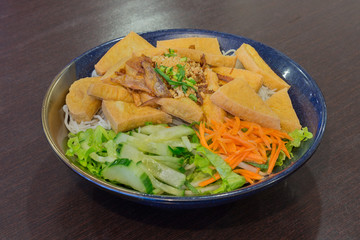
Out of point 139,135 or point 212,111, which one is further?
point 212,111

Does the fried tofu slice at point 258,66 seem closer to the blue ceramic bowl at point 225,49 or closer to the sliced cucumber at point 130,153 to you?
the blue ceramic bowl at point 225,49

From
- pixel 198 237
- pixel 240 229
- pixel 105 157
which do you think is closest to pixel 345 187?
pixel 240 229

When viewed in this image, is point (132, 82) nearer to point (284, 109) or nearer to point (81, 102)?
point (81, 102)

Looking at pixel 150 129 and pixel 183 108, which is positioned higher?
pixel 183 108

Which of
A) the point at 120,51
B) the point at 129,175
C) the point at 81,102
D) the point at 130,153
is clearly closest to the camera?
the point at 129,175

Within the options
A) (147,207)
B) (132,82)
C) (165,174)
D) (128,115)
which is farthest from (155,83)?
(147,207)

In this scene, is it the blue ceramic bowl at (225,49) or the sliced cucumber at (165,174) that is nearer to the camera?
the blue ceramic bowl at (225,49)

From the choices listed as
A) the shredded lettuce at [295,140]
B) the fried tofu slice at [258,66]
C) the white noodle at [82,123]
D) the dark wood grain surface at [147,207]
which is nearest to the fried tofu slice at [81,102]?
the white noodle at [82,123]
